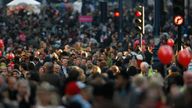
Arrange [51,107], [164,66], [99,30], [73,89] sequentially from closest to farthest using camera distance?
[51,107] < [73,89] < [164,66] < [99,30]

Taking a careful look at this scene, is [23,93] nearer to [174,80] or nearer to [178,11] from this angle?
[174,80]

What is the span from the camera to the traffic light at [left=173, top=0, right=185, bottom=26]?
79.9 feet

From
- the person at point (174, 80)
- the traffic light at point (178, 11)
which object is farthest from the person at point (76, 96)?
the traffic light at point (178, 11)

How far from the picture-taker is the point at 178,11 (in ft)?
80.4

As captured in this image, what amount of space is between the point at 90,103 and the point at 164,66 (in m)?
8.65

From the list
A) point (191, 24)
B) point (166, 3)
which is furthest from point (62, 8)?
point (191, 24)

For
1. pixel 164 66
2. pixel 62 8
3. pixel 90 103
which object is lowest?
pixel 62 8

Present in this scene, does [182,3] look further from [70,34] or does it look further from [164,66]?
[70,34]

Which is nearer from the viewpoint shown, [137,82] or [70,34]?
[137,82]

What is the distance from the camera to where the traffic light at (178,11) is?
79.9 feet

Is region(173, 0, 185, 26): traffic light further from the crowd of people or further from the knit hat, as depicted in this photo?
the knit hat

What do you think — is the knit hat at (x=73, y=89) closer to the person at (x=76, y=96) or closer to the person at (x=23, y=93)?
the person at (x=76, y=96)

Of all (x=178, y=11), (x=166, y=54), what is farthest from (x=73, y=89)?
(x=178, y=11)

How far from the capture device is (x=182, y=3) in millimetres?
24359
